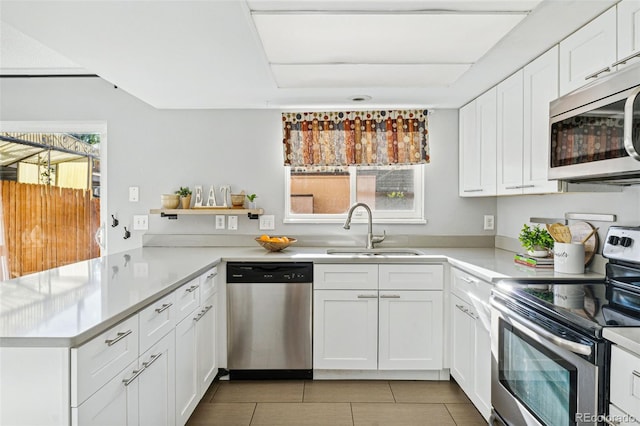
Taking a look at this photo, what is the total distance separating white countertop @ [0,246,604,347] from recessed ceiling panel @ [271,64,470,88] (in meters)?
1.14

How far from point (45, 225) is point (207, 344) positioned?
192 cm

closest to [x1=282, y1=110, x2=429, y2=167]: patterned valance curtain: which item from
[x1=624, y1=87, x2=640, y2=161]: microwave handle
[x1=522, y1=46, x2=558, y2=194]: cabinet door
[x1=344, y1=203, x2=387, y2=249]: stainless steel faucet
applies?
[x1=344, y1=203, x2=387, y2=249]: stainless steel faucet

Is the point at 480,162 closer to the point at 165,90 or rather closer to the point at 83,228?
the point at 165,90

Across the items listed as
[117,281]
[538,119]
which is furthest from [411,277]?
[117,281]

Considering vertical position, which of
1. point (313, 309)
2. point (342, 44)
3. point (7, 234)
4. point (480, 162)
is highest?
point (342, 44)

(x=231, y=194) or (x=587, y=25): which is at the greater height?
(x=587, y=25)

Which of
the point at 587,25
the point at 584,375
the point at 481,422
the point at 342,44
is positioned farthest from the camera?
the point at 481,422

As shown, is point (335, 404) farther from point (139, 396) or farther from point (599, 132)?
point (599, 132)

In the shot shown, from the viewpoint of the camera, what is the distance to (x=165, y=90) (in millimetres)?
2918

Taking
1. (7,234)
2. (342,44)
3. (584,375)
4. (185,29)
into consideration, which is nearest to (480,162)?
(342,44)

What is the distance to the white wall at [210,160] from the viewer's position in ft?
11.4

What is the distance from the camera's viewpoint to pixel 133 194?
11.5ft

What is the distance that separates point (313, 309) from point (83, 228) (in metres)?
2.16

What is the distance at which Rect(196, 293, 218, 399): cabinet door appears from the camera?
2.46 m
